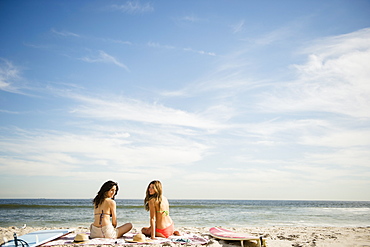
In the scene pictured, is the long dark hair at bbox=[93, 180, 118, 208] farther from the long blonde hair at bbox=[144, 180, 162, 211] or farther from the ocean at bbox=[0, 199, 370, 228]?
the ocean at bbox=[0, 199, 370, 228]

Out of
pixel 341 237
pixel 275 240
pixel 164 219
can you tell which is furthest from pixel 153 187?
pixel 341 237

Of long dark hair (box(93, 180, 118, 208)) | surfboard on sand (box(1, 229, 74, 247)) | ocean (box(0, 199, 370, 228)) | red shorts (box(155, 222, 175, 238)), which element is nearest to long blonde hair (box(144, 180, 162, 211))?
red shorts (box(155, 222, 175, 238))

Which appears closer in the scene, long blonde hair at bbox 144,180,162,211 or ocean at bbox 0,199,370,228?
long blonde hair at bbox 144,180,162,211

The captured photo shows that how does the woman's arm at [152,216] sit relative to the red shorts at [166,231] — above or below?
above

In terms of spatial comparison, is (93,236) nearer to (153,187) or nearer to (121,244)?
(121,244)

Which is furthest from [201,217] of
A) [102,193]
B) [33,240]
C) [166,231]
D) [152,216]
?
[33,240]

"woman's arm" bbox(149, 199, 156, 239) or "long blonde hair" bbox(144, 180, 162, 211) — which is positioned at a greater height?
"long blonde hair" bbox(144, 180, 162, 211)

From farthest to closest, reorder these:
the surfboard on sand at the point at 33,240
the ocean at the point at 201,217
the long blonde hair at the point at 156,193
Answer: the ocean at the point at 201,217
the long blonde hair at the point at 156,193
the surfboard on sand at the point at 33,240

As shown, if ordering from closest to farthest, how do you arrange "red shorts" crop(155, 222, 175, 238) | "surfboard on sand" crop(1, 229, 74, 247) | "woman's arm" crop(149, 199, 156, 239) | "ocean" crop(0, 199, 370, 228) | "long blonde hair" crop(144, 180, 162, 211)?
1. "surfboard on sand" crop(1, 229, 74, 247)
2. "woman's arm" crop(149, 199, 156, 239)
3. "long blonde hair" crop(144, 180, 162, 211)
4. "red shorts" crop(155, 222, 175, 238)
5. "ocean" crop(0, 199, 370, 228)

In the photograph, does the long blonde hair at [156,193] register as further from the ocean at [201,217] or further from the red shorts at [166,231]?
the ocean at [201,217]

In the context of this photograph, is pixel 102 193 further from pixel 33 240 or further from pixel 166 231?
pixel 166 231

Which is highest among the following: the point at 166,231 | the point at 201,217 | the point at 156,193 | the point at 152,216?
the point at 156,193

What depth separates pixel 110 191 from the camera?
6.08 m

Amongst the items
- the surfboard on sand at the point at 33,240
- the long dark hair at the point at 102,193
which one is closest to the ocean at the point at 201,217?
the surfboard on sand at the point at 33,240
